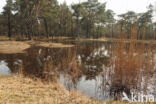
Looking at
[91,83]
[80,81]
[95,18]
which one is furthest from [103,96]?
[95,18]

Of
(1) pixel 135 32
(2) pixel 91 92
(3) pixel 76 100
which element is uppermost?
(1) pixel 135 32

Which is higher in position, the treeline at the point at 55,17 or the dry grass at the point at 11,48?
the treeline at the point at 55,17

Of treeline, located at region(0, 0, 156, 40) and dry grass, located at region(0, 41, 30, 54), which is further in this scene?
treeline, located at region(0, 0, 156, 40)

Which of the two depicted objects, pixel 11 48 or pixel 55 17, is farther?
pixel 55 17

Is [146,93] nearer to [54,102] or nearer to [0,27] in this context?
[54,102]

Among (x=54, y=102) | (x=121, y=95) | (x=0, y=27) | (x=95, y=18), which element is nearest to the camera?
(x=54, y=102)

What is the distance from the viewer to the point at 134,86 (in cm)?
302

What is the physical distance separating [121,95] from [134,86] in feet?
1.60

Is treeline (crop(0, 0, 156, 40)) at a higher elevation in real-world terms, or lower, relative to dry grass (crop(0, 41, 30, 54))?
higher

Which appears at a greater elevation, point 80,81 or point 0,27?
point 0,27

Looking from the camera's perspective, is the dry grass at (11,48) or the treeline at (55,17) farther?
the treeline at (55,17)

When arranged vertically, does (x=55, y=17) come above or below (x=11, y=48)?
above

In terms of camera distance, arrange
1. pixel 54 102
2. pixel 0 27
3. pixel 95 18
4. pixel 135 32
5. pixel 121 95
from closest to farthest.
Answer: pixel 54 102
pixel 121 95
pixel 135 32
pixel 0 27
pixel 95 18

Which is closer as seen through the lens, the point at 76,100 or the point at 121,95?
the point at 76,100
